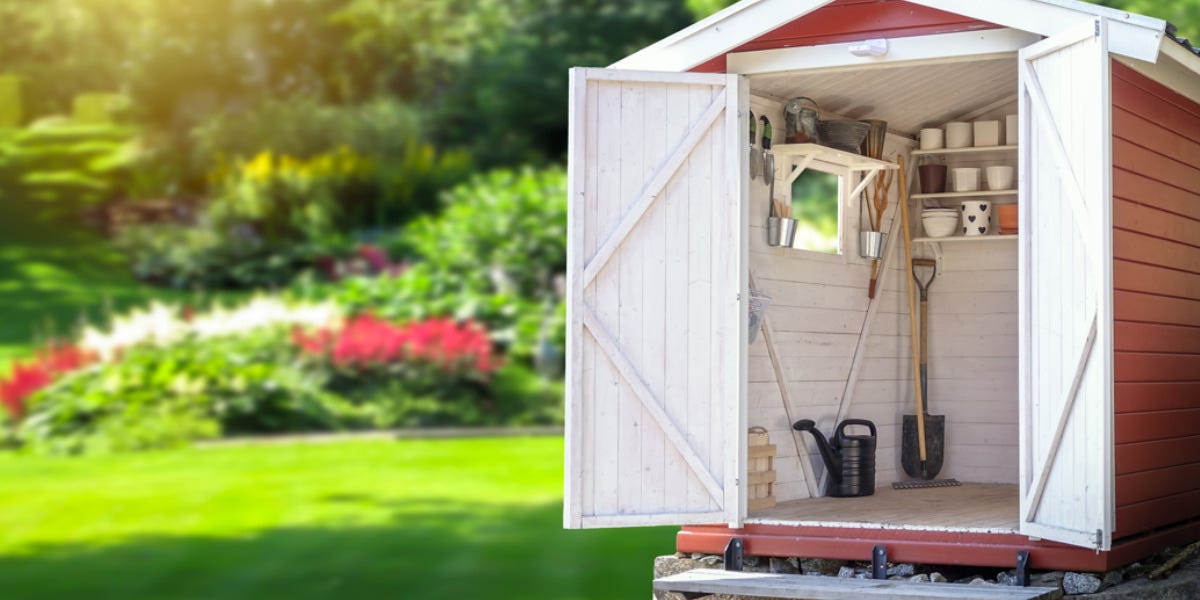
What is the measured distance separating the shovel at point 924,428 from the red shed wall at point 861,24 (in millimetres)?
2583

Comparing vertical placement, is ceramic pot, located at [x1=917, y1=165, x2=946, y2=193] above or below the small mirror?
below

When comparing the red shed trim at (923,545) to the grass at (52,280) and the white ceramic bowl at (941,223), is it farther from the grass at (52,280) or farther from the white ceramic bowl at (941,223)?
the grass at (52,280)

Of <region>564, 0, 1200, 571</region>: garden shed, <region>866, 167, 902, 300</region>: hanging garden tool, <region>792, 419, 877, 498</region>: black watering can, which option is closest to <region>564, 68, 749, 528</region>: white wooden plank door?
<region>564, 0, 1200, 571</region>: garden shed

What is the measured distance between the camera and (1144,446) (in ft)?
19.9

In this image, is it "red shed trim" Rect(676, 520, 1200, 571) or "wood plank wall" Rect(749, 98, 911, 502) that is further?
"wood plank wall" Rect(749, 98, 911, 502)

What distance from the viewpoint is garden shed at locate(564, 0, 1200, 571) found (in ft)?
17.8

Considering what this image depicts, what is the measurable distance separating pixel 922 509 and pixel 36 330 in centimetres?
1110

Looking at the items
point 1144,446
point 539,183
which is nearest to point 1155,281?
point 1144,446

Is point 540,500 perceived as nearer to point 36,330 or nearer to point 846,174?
point 846,174

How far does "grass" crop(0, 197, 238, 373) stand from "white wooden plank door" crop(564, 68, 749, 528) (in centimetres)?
952

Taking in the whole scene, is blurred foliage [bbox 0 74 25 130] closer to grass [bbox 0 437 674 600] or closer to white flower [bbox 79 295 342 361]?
white flower [bbox 79 295 342 361]

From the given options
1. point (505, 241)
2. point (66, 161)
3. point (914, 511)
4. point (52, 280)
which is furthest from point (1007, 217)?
point (66, 161)

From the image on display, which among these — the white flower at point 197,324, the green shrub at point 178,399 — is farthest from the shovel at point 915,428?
the white flower at point 197,324

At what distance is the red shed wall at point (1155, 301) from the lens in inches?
229
